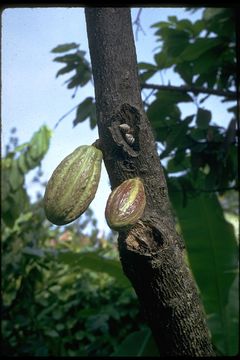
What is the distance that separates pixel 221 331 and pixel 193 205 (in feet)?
2.09

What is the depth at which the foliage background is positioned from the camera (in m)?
1.55

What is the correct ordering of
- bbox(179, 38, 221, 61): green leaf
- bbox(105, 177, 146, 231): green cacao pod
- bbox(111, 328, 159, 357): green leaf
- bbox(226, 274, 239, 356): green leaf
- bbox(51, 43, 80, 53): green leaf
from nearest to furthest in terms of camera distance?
bbox(105, 177, 146, 231): green cacao pod → bbox(51, 43, 80, 53): green leaf → bbox(179, 38, 221, 61): green leaf → bbox(111, 328, 159, 357): green leaf → bbox(226, 274, 239, 356): green leaf

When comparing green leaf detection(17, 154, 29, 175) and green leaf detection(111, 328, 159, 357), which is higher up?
green leaf detection(17, 154, 29, 175)

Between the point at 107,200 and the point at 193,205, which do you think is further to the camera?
the point at 193,205

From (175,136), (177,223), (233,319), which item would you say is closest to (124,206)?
(175,136)

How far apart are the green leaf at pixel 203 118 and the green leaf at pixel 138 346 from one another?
3.21ft

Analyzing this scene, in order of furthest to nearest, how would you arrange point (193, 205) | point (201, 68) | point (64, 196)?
point (193, 205)
point (201, 68)
point (64, 196)

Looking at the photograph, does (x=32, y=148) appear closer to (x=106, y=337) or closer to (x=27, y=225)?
(x=27, y=225)

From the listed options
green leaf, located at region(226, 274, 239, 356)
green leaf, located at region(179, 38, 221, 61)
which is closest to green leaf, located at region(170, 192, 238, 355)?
green leaf, located at region(226, 274, 239, 356)

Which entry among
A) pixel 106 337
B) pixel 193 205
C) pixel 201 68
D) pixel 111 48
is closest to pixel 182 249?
pixel 111 48

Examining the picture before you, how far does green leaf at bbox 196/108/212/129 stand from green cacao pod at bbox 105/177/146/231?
0.92 m

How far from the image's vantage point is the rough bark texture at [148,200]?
2.19ft

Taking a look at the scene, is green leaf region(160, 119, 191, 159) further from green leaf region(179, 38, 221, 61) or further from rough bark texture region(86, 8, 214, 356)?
rough bark texture region(86, 8, 214, 356)

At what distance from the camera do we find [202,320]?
72 cm
